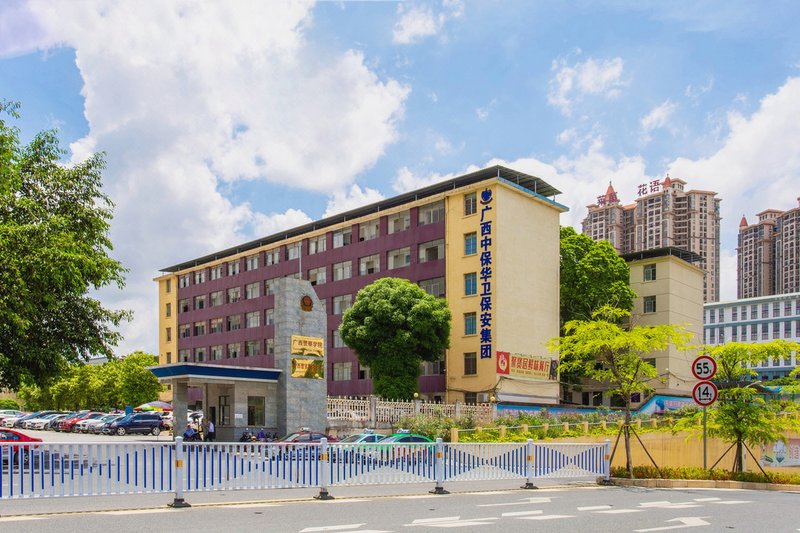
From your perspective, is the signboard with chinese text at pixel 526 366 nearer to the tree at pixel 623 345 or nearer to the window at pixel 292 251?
the tree at pixel 623 345

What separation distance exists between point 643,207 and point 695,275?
8503 cm

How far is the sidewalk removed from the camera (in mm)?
13184

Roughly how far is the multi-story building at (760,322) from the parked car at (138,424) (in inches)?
3311

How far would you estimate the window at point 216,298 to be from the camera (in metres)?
74.7

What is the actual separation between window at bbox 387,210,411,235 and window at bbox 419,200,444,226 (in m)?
1.33

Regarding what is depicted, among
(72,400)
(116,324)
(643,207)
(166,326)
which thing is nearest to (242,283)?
(166,326)

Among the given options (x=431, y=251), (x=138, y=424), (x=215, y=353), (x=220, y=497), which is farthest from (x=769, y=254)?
(x=220, y=497)

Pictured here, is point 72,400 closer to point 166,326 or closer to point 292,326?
point 166,326

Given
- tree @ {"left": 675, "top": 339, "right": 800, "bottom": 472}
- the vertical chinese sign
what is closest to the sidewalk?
tree @ {"left": 675, "top": 339, "right": 800, "bottom": 472}

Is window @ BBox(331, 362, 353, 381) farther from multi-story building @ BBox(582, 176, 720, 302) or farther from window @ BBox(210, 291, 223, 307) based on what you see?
multi-story building @ BBox(582, 176, 720, 302)

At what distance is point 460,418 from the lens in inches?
1567

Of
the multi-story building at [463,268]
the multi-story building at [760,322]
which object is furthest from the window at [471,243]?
the multi-story building at [760,322]

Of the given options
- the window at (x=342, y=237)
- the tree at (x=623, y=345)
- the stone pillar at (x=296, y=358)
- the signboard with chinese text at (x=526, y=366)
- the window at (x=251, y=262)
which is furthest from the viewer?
the window at (x=251, y=262)

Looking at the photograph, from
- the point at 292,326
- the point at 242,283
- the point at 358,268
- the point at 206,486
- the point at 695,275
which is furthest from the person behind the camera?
the point at 242,283
